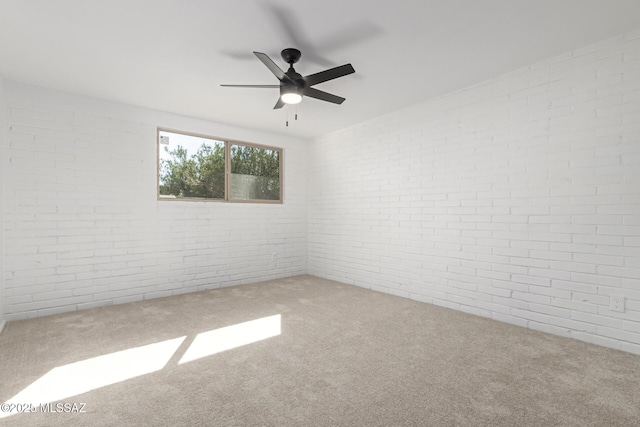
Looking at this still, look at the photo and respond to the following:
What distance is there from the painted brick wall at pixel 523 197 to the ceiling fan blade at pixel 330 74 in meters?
1.87

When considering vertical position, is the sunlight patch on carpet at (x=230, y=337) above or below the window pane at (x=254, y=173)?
below

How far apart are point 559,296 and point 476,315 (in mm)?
843

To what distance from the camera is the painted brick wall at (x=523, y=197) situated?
2.66 metres

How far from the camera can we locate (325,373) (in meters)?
2.25

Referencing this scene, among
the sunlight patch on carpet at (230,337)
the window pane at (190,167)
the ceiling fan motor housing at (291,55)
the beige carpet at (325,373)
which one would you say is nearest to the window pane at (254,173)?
the window pane at (190,167)

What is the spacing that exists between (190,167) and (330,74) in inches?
115

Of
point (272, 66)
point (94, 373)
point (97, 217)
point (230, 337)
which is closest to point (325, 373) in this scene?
point (230, 337)

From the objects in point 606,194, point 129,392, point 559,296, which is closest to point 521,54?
point 606,194

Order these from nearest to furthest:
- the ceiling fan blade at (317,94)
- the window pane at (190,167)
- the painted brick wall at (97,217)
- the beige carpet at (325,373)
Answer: the beige carpet at (325,373) → the ceiling fan blade at (317,94) → the painted brick wall at (97,217) → the window pane at (190,167)

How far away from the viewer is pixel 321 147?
5758mm

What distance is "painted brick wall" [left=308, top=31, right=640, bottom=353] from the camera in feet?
8.73

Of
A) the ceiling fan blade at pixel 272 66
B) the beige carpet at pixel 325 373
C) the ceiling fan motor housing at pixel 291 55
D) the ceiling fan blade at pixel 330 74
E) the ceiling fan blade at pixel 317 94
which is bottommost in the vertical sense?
the beige carpet at pixel 325 373

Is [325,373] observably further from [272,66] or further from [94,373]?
[272,66]

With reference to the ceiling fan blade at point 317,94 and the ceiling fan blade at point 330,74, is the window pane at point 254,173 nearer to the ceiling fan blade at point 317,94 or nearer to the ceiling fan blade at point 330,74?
the ceiling fan blade at point 317,94
